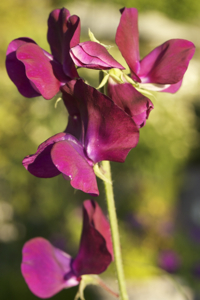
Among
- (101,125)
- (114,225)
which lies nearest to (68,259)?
(114,225)

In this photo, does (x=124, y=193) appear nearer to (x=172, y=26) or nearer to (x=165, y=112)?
(x=165, y=112)

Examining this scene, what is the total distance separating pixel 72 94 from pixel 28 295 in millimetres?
2160

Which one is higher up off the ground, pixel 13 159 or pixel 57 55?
pixel 57 55

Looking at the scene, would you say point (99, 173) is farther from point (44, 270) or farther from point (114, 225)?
point (44, 270)

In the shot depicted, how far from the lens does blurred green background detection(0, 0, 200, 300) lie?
2.78 metres

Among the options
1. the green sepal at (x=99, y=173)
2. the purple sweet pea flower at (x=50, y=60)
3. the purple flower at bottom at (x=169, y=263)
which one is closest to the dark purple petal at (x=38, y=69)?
the purple sweet pea flower at (x=50, y=60)

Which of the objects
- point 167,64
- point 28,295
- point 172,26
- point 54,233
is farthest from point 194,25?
point 167,64

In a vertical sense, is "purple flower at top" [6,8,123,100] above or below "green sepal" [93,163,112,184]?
above

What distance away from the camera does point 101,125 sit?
42 cm

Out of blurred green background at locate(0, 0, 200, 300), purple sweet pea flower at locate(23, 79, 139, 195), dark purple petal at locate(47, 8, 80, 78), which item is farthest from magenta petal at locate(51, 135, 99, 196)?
blurred green background at locate(0, 0, 200, 300)

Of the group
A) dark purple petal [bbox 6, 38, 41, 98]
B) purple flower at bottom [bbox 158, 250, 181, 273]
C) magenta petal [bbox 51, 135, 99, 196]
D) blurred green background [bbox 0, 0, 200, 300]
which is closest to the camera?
magenta petal [bbox 51, 135, 99, 196]

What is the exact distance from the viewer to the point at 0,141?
3.38m

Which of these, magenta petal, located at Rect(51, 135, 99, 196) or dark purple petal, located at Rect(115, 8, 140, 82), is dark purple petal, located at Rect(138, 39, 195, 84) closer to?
dark purple petal, located at Rect(115, 8, 140, 82)

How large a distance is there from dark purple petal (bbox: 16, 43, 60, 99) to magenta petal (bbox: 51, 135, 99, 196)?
0.08 meters
